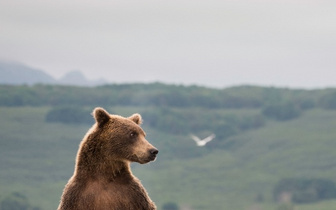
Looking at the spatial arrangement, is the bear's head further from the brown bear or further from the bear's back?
the bear's back

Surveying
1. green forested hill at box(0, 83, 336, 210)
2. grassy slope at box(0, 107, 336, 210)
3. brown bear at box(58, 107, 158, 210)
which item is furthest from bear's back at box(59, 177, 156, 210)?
grassy slope at box(0, 107, 336, 210)

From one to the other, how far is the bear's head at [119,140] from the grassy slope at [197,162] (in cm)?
10783

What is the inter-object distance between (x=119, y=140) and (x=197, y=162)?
15749cm

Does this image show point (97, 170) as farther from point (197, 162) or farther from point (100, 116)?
point (197, 162)

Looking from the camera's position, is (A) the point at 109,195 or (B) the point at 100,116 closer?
(A) the point at 109,195

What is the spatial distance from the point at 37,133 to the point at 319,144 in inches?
1897

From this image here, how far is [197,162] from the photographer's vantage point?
167 metres

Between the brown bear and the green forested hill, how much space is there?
318 feet

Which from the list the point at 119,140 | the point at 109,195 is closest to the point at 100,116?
the point at 119,140

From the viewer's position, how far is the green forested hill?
13244cm

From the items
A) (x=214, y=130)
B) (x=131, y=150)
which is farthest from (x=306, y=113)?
(x=131, y=150)

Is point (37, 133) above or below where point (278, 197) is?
above

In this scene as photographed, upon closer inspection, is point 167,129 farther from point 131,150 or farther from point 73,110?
point 131,150

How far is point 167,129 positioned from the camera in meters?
182
